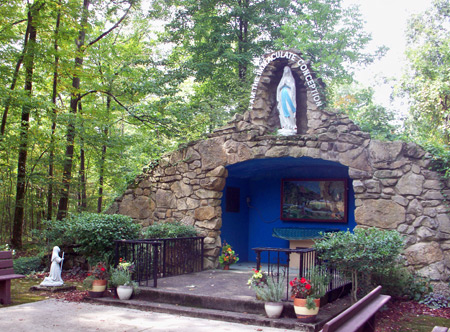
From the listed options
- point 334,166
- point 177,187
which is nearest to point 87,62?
point 177,187

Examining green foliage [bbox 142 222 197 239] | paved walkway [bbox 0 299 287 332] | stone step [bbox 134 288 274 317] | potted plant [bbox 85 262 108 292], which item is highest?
green foliage [bbox 142 222 197 239]

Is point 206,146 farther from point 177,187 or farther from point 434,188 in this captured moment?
point 434,188

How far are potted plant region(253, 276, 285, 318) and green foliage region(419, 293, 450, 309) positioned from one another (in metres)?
2.88

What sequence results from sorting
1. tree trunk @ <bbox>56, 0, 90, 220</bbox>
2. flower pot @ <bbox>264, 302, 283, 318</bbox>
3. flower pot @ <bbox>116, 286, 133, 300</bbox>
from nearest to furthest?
Result: flower pot @ <bbox>264, 302, 283, 318</bbox>, flower pot @ <bbox>116, 286, 133, 300</bbox>, tree trunk @ <bbox>56, 0, 90, 220</bbox>

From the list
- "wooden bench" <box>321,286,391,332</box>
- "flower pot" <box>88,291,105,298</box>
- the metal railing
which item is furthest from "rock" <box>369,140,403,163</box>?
"flower pot" <box>88,291,105,298</box>

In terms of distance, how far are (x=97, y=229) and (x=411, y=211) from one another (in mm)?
5890

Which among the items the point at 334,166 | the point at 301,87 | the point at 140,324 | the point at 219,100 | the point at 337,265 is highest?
the point at 219,100

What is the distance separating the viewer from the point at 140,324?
5.04 m

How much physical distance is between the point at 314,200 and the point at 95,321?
621 centimetres

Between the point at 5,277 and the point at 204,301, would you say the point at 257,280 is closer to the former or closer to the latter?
the point at 204,301

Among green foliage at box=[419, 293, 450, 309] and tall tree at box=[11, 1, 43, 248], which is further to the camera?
tall tree at box=[11, 1, 43, 248]

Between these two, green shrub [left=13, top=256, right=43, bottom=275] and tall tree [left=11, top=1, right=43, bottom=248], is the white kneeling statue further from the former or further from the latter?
tall tree [left=11, top=1, right=43, bottom=248]

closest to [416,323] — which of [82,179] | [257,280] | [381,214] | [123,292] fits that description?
[381,214]

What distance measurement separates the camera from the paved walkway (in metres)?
4.83
